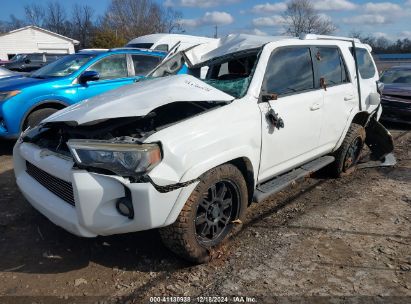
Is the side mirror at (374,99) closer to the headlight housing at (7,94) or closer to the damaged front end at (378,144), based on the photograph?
the damaged front end at (378,144)

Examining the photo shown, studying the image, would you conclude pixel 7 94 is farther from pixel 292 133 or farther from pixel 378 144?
pixel 378 144

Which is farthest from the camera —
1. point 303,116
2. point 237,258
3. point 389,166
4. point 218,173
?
point 389,166

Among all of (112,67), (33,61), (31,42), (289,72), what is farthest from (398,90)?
(31,42)

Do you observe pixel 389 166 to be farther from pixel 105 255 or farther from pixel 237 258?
pixel 105 255

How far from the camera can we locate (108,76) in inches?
284

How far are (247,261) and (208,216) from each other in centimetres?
51

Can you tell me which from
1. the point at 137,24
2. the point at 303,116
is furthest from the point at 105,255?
the point at 137,24

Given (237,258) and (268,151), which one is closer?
(237,258)

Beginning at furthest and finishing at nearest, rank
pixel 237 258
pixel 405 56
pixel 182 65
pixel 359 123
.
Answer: pixel 405 56, pixel 359 123, pixel 182 65, pixel 237 258

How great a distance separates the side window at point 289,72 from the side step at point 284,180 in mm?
877

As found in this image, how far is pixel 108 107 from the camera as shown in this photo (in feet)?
10.5

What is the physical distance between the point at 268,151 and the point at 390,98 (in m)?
7.04

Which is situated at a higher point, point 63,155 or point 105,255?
point 63,155

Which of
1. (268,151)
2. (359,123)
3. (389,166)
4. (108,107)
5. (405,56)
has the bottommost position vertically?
(405,56)
